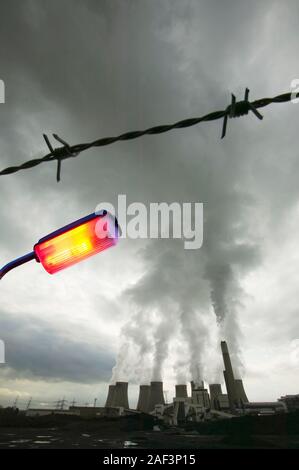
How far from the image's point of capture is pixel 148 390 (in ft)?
192

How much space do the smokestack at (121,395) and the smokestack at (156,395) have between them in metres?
5.40

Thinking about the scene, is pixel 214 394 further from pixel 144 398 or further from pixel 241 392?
pixel 144 398

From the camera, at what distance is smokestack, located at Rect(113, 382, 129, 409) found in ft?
179

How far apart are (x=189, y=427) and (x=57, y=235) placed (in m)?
52.7

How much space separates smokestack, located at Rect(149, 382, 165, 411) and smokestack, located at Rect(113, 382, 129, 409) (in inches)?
212

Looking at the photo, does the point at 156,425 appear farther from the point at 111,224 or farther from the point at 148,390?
the point at 111,224

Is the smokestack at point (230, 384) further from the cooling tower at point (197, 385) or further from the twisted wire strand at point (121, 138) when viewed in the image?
the twisted wire strand at point (121, 138)

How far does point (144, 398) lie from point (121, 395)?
205 inches

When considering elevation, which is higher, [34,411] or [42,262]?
[34,411]

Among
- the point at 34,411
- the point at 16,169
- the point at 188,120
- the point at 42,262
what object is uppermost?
the point at 34,411

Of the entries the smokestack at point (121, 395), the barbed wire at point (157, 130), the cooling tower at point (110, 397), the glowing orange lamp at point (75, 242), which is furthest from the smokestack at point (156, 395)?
the barbed wire at point (157, 130)

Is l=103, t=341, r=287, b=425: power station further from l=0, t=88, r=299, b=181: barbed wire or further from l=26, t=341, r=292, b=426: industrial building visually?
l=0, t=88, r=299, b=181: barbed wire
